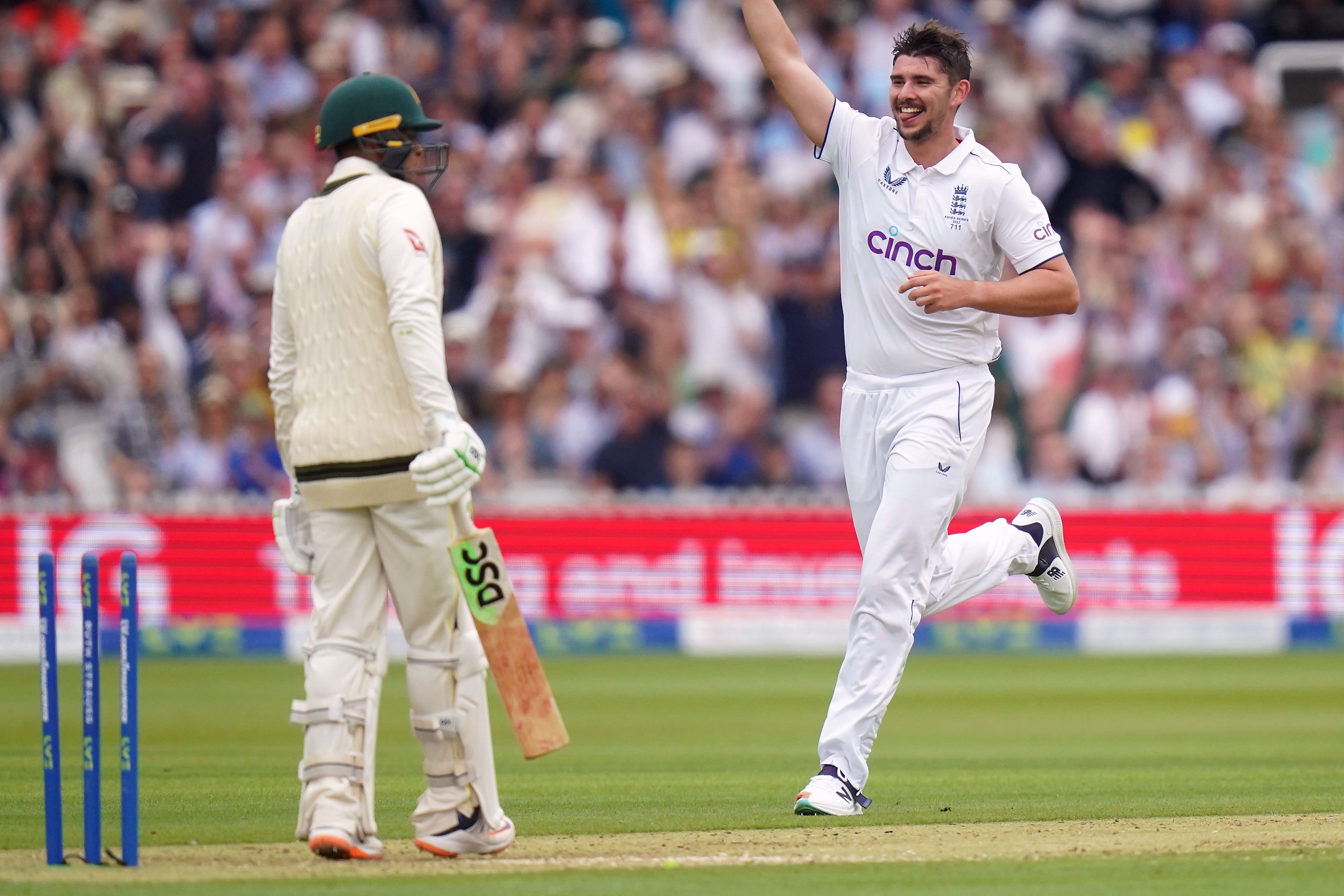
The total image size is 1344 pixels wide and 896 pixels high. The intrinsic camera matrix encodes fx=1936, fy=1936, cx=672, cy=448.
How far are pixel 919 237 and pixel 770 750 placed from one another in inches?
120

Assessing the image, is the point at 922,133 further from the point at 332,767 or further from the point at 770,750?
the point at 770,750

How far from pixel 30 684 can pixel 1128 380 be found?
8.19 meters

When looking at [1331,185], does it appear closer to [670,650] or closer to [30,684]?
[670,650]

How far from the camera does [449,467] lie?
5055 millimetres

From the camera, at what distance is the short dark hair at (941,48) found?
6.39 m

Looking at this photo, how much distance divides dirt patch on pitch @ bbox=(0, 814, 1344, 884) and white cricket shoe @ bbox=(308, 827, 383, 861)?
1.5 inches

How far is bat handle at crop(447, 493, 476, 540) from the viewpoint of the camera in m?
5.39

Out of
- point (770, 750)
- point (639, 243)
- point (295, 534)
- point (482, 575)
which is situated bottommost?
point (770, 750)

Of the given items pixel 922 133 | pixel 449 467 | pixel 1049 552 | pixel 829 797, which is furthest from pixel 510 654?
pixel 1049 552

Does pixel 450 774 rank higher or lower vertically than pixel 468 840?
higher

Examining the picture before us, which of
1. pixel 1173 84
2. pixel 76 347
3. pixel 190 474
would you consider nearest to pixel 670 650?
pixel 190 474

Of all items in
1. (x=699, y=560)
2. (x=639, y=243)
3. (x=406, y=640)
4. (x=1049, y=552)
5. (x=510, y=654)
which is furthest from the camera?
(x=639, y=243)

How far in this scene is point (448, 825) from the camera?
5.45 m

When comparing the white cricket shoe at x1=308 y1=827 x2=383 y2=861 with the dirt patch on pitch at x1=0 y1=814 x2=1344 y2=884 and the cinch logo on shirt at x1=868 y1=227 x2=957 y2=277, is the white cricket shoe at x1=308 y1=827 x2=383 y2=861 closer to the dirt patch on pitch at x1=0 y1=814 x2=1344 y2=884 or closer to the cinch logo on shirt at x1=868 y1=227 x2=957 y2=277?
the dirt patch on pitch at x1=0 y1=814 x2=1344 y2=884
